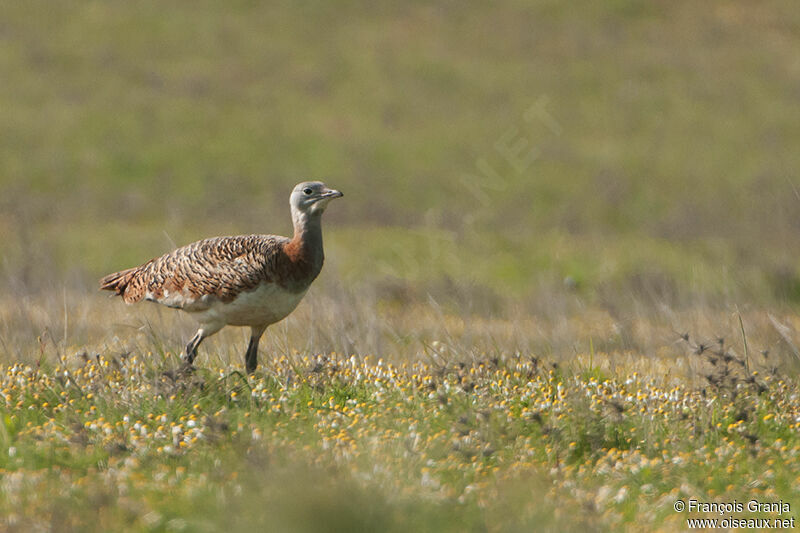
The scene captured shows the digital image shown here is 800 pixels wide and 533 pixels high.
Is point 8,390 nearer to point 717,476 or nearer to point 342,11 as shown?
point 717,476

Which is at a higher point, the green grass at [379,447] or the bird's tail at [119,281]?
the bird's tail at [119,281]

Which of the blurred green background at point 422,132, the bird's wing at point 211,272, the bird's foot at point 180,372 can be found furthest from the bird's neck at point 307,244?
the blurred green background at point 422,132

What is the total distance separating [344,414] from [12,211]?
61.1 feet

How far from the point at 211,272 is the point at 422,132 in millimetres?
23378

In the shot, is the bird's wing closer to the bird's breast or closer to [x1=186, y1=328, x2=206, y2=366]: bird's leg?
the bird's breast

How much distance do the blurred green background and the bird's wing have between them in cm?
765

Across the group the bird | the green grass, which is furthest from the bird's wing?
the green grass

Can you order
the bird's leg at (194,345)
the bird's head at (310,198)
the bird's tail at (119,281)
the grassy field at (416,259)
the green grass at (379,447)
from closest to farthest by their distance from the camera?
the green grass at (379,447) → the grassy field at (416,259) → the bird's leg at (194,345) → the bird's head at (310,198) → the bird's tail at (119,281)

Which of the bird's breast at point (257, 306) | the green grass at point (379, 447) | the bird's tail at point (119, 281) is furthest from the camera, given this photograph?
the bird's tail at point (119, 281)

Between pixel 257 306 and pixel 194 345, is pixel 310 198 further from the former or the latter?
pixel 194 345

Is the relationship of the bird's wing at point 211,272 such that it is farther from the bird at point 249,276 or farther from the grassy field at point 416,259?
the grassy field at point 416,259

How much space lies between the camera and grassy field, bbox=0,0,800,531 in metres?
5.07

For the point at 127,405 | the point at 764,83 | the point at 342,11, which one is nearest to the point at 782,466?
the point at 127,405

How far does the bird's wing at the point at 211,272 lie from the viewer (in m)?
7.47
